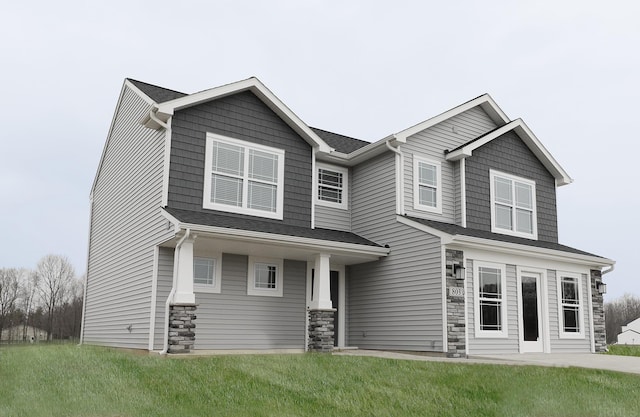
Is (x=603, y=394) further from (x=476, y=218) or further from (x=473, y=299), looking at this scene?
(x=476, y=218)

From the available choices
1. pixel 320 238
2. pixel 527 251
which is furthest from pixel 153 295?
pixel 527 251

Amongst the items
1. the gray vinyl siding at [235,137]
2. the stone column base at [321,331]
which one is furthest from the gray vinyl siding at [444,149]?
the stone column base at [321,331]

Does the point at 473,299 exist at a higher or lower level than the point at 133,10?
lower

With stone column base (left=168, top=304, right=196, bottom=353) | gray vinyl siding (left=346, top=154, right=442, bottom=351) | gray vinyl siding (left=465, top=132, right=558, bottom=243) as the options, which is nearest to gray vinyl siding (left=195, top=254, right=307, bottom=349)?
stone column base (left=168, top=304, right=196, bottom=353)

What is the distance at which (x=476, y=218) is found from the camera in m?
16.2

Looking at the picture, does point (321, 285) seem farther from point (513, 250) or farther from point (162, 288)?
point (513, 250)

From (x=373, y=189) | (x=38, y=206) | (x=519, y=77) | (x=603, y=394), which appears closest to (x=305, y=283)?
(x=373, y=189)

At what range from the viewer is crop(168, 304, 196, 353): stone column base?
11.4 m

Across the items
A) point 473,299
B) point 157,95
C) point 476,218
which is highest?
point 157,95

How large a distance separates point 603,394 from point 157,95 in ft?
37.6

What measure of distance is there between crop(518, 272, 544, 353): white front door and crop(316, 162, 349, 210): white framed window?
17.3 feet

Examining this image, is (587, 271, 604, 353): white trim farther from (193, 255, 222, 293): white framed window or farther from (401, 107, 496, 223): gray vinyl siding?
(193, 255, 222, 293): white framed window

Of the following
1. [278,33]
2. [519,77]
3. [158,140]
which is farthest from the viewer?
[519,77]

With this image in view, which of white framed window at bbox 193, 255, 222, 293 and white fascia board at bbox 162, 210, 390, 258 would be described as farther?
white framed window at bbox 193, 255, 222, 293
